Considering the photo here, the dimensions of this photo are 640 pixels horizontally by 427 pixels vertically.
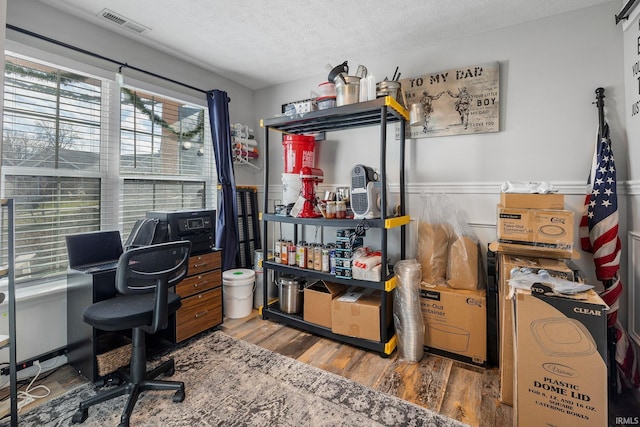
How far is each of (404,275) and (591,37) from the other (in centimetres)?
205

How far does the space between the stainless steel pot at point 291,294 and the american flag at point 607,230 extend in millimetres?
2149

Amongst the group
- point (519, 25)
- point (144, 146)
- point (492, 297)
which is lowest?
point (492, 297)

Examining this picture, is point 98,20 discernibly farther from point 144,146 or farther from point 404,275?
point 404,275

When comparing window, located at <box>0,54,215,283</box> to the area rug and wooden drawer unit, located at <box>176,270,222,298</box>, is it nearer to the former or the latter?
wooden drawer unit, located at <box>176,270,222,298</box>

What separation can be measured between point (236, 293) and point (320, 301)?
0.87 meters

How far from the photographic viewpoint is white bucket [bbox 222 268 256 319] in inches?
109

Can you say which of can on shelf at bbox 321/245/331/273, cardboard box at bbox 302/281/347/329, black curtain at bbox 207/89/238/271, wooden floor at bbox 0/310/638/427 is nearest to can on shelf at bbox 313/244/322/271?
can on shelf at bbox 321/245/331/273

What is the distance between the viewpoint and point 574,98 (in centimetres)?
202

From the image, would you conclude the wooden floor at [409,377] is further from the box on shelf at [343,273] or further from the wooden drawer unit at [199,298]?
the box on shelf at [343,273]

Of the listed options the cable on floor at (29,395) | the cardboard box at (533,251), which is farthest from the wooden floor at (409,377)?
the cardboard box at (533,251)

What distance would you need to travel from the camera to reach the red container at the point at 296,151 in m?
2.76

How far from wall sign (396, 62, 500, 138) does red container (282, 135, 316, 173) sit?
94 cm

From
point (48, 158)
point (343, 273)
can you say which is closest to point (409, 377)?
point (343, 273)

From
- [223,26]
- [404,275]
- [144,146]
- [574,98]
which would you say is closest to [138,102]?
[144,146]
